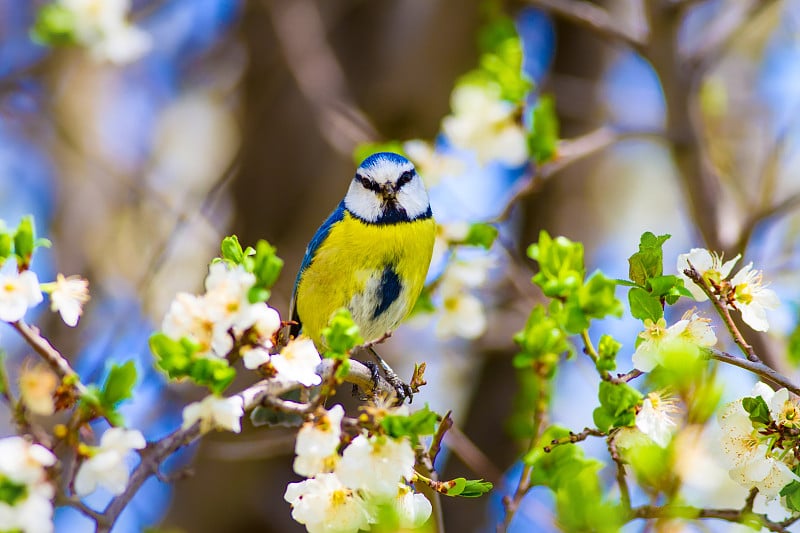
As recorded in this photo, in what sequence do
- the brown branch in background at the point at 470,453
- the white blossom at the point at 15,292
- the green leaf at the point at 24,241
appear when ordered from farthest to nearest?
the brown branch in background at the point at 470,453 → the green leaf at the point at 24,241 → the white blossom at the point at 15,292

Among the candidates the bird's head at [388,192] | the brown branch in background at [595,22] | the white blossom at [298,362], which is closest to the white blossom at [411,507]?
the white blossom at [298,362]

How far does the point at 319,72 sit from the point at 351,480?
3.12 m

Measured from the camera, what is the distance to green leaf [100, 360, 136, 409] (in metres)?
1.40

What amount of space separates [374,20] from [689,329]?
346 centimetres

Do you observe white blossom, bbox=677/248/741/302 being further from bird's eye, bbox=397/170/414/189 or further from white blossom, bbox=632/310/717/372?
bird's eye, bbox=397/170/414/189

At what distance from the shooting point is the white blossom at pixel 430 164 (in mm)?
3229

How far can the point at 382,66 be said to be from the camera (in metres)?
4.48

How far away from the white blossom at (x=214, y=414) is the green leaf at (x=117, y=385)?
0.11 m

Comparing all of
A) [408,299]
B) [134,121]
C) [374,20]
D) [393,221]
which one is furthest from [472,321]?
[134,121]

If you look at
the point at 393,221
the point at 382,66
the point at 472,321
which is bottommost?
the point at 472,321

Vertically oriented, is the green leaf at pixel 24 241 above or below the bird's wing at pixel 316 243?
below

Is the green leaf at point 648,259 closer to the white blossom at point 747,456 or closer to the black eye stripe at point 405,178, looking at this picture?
the white blossom at point 747,456

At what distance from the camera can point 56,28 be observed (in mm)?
3482

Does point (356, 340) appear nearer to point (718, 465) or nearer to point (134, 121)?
point (718, 465)
